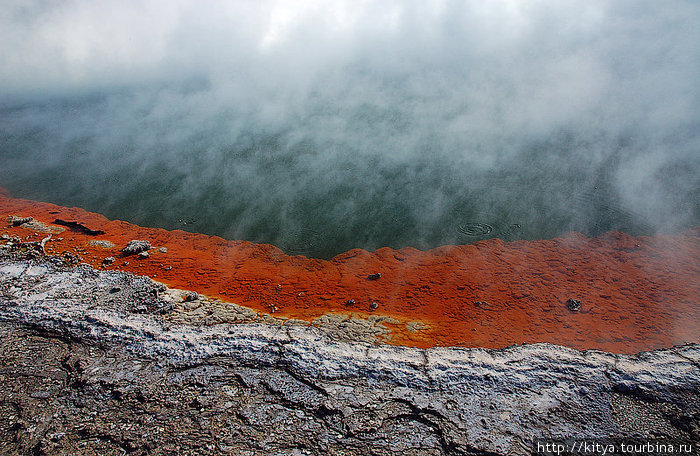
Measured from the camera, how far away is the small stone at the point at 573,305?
3.55 meters

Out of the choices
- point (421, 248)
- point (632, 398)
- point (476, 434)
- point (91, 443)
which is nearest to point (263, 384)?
point (91, 443)

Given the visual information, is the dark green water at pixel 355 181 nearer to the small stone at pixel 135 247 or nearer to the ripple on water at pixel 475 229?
the ripple on water at pixel 475 229

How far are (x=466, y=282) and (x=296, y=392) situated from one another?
8.47 ft

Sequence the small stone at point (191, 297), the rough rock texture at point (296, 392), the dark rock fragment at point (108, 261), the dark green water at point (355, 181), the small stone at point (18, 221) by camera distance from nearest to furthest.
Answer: the rough rock texture at point (296, 392), the small stone at point (191, 297), the dark rock fragment at point (108, 261), the small stone at point (18, 221), the dark green water at point (355, 181)

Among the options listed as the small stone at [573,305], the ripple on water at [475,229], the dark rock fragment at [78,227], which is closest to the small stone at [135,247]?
the dark rock fragment at [78,227]

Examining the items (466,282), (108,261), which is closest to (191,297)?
(108,261)

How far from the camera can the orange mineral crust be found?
329 centimetres

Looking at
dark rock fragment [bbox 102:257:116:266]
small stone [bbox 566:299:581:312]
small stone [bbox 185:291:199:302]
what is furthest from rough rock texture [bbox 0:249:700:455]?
dark rock fragment [bbox 102:257:116:266]

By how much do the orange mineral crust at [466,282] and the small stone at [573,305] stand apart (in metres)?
0.03

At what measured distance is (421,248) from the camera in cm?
499

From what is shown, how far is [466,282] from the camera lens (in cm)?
412

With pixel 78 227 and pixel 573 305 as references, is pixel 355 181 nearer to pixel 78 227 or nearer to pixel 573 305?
pixel 573 305

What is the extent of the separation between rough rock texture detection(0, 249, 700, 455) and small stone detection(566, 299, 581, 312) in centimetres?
99

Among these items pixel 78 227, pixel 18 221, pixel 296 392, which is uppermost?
pixel 78 227
